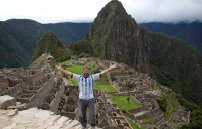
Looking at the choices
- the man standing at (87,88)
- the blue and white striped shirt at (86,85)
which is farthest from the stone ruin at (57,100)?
the blue and white striped shirt at (86,85)

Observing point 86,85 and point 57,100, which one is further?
point 57,100

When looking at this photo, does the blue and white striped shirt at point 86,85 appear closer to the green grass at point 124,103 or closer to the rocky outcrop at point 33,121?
the rocky outcrop at point 33,121

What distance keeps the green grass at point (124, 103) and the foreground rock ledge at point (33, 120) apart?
1335 inches

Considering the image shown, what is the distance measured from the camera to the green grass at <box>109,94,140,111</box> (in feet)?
157

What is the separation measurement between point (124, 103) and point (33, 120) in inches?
1487

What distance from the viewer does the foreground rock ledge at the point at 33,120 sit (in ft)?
40.2

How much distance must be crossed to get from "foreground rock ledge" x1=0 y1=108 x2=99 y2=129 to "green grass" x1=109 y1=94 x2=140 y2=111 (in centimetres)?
3392

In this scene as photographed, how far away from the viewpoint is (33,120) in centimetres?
1282

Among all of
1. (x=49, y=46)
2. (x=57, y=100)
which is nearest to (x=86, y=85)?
(x=57, y=100)

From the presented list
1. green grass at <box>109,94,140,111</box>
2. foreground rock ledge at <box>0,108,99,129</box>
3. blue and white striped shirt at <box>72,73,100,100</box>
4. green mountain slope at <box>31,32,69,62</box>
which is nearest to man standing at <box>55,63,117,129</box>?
blue and white striped shirt at <box>72,73,100,100</box>

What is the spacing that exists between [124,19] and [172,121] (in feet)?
450

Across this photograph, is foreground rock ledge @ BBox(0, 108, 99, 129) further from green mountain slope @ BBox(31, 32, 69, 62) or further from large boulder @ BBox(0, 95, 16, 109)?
green mountain slope @ BBox(31, 32, 69, 62)

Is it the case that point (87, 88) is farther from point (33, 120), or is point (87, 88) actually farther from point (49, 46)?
point (49, 46)

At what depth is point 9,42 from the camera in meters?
135
